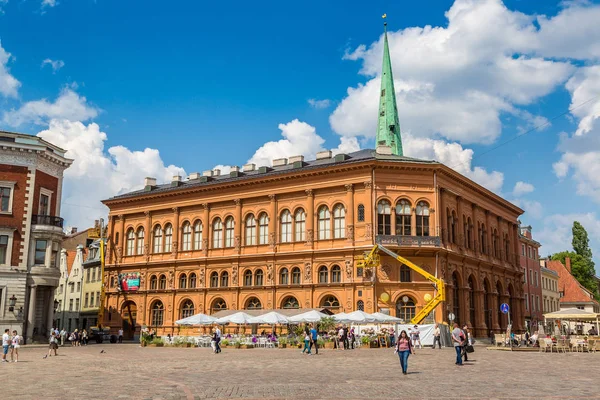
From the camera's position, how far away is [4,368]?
25.8m

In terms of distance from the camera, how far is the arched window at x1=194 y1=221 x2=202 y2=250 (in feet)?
206

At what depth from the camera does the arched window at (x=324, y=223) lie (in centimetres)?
5534

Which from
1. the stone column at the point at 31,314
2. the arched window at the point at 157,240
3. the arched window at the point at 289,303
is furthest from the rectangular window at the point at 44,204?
the arched window at the point at 289,303

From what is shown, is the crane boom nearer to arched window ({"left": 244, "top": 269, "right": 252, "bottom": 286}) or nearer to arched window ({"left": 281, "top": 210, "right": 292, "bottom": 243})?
arched window ({"left": 281, "top": 210, "right": 292, "bottom": 243})

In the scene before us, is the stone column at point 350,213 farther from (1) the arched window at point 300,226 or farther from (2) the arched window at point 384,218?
(1) the arched window at point 300,226

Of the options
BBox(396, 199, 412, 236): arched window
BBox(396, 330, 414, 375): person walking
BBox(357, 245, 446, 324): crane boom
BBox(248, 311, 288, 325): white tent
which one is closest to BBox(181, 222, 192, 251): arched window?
BBox(248, 311, 288, 325): white tent

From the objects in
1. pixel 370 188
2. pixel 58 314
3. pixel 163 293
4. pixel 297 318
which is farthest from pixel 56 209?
pixel 58 314

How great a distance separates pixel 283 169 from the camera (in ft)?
199

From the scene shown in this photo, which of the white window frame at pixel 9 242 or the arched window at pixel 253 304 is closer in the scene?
the white window frame at pixel 9 242

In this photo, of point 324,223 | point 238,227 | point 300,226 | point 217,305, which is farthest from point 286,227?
point 217,305

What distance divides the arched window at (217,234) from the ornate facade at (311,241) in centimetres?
10

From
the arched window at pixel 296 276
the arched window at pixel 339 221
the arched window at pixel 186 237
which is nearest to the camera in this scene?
the arched window at pixel 339 221

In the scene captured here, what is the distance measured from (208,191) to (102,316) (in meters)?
18.2

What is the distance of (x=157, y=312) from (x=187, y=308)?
4.11 m
